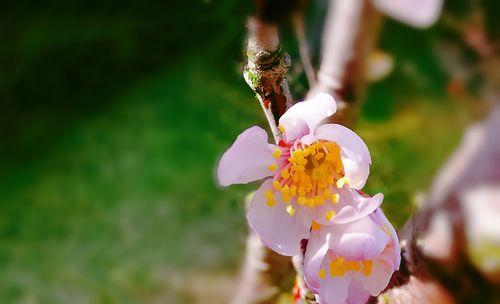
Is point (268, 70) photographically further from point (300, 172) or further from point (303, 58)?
point (303, 58)

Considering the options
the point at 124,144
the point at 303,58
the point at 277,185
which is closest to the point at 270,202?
the point at 277,185

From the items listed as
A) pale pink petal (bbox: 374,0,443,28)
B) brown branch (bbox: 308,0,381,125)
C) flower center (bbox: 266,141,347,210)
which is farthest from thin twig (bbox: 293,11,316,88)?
flower center (bbox: 266,141,347,210)

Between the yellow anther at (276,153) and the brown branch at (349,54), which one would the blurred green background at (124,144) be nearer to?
the brown branch at (349,54)

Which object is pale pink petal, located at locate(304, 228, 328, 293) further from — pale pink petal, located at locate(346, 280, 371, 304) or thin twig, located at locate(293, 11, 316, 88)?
thin twig, located at locate(293, 11, 316, 88)

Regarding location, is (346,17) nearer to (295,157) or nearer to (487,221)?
(487,221)

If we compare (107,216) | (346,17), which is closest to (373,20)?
(346,17)

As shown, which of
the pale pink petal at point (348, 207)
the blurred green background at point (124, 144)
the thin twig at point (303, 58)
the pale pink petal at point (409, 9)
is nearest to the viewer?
the pale pink petal at point (348, 207)

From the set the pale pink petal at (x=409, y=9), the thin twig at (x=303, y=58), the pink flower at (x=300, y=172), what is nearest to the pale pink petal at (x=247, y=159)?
the pink flower at (x=300, y=172)
